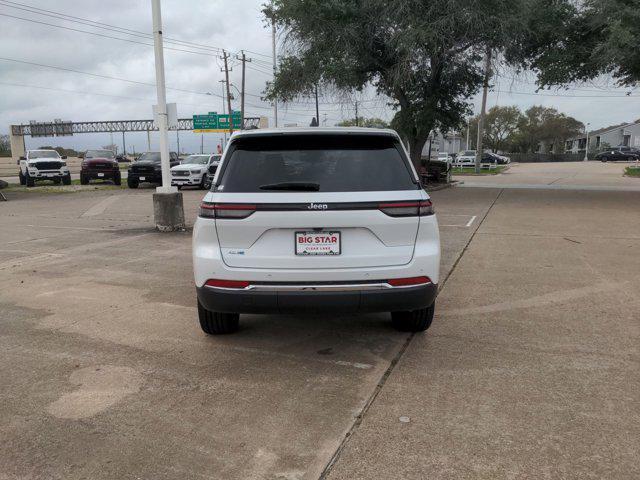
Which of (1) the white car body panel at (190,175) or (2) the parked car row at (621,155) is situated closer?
(1) the white car body panel at (190,175)

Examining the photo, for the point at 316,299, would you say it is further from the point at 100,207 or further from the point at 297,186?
the point at 100,207

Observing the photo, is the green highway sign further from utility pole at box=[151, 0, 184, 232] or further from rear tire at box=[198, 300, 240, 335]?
rear tire at box=[198, 300, 240, 335]

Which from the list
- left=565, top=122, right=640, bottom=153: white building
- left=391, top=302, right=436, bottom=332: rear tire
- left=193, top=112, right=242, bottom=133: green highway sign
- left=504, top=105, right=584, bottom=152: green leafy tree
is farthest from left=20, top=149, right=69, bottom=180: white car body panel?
left=504, top=105, right=584, bottom=152: green leafy tree

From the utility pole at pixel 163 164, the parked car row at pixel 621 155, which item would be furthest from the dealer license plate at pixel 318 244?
the parked car row at pixel 621 155

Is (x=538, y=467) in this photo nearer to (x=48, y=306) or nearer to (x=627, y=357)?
(x=627, y=357)

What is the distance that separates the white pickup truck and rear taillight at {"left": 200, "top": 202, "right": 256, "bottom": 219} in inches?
1034

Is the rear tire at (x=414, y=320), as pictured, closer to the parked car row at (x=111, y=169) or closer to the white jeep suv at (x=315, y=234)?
the white jeep suv at (x=315, y=234)

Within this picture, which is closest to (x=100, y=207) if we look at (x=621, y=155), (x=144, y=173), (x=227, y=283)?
(x=144, y=173)

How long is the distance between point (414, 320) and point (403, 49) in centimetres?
1332

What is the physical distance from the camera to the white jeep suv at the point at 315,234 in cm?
370

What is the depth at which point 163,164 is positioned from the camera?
10.3 m

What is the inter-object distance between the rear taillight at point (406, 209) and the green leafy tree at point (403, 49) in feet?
42.3

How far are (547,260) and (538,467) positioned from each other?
18.6ft

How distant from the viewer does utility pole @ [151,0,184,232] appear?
32.9ft
